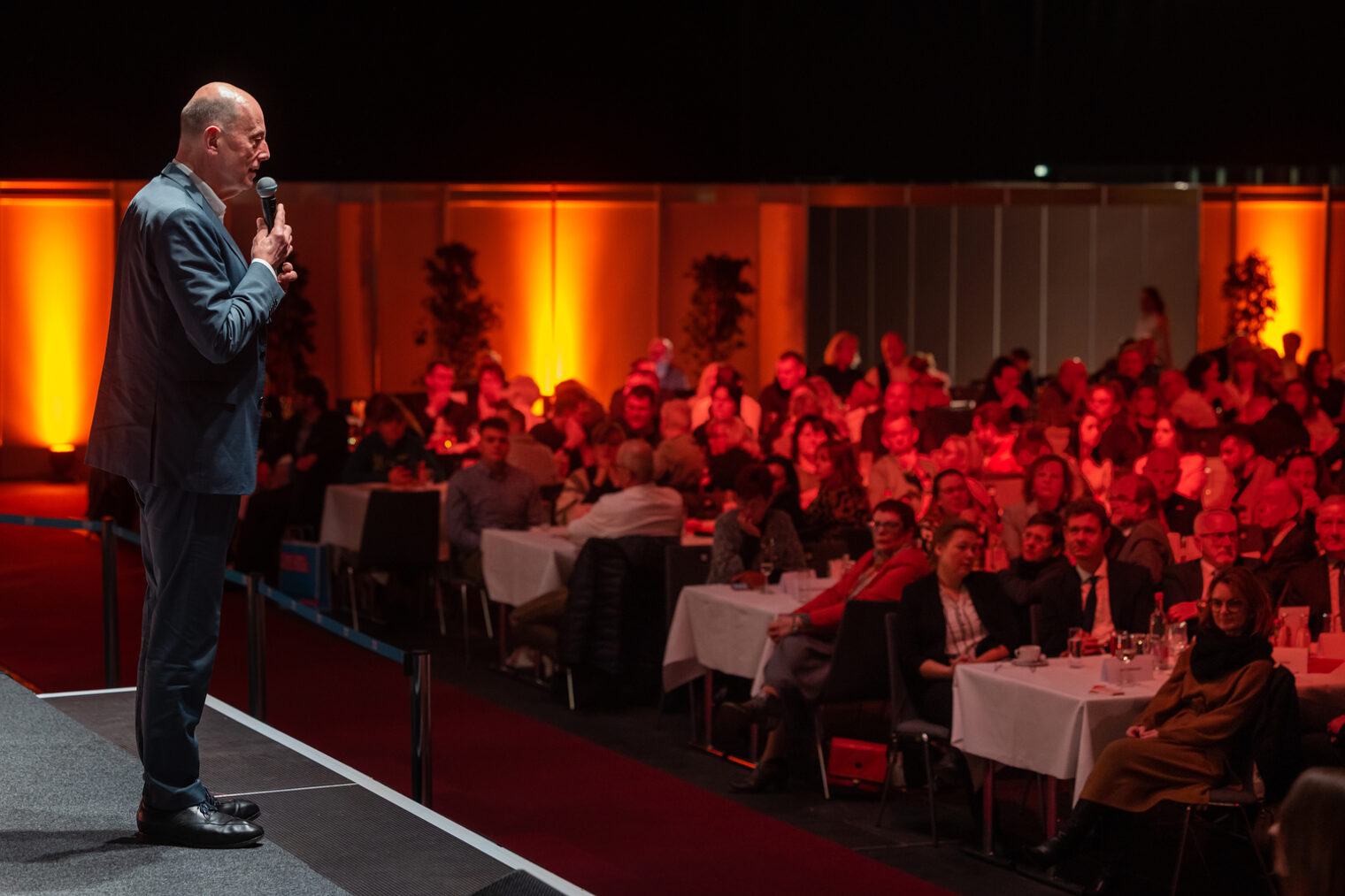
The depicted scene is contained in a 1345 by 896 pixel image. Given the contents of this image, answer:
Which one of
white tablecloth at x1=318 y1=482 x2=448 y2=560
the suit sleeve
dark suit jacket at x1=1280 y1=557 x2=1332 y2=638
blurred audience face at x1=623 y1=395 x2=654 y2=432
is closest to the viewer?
the suit sleeve

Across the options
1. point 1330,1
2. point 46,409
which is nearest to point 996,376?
point 1330,1

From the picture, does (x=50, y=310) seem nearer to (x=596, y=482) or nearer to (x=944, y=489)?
(x=596, y=482)

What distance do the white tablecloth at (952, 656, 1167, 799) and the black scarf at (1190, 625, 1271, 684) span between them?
231 mm

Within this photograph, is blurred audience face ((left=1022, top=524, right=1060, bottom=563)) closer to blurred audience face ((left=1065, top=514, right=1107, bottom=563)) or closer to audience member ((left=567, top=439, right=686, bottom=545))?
blurred audience face ((left=1065, top=514, right=1107, bottom=563))

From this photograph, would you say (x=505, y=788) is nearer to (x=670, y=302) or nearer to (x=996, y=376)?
(x=996, y=376)

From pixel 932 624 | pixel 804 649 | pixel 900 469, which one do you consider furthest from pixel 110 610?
pixel 900 469

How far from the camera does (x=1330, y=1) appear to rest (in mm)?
14500

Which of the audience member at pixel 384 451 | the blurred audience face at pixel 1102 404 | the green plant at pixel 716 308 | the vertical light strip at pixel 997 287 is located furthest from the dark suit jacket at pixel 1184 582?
the vertical light strip at pixel 997 287

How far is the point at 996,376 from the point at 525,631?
494 centimetres

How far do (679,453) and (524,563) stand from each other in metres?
1.41

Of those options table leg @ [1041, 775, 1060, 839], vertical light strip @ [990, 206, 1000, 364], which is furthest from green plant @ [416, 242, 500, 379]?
table leg @ [1041, 775, 1060, 839]

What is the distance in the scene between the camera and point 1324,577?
6.32m

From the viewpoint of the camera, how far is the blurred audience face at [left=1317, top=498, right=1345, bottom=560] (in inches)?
245

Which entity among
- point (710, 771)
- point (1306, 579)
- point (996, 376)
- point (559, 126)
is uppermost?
point (559, 126)
